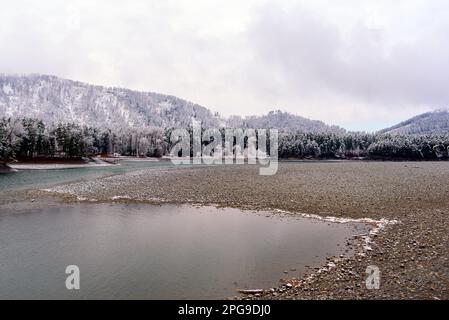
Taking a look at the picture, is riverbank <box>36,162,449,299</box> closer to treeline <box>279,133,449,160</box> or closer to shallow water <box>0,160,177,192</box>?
shallow water <box>0,160,177,192</box>

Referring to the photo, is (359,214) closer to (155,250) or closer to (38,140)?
(155,250)

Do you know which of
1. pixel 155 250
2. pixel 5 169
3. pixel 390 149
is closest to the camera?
pixel 155 250

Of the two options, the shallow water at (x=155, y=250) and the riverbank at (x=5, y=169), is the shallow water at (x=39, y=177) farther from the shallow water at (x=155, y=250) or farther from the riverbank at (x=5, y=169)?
the shallow water at (x=155, y=250)

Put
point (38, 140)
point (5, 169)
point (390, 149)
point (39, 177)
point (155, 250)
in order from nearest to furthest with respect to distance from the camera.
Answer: point (155, 250), point (39, 177), point (5, 169), point (38, 140), point (390, 149)

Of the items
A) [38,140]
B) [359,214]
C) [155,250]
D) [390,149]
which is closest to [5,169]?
[38,140]

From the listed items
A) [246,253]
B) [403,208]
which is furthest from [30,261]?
[403,208]

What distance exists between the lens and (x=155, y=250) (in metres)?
22.2

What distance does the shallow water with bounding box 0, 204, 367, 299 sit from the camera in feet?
54.6

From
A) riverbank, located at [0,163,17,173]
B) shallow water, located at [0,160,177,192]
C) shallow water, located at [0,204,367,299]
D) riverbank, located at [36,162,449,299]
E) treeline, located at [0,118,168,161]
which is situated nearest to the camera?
riverbank, located at [36,162,449,299]

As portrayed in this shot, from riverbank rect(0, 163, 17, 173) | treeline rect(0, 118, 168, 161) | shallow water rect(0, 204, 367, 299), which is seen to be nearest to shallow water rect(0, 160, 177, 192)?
riverbank rect(0, 163, 17, 173)

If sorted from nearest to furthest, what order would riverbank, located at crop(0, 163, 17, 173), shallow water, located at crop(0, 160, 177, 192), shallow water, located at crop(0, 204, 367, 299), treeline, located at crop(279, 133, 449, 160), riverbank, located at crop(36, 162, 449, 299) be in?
riverbank, located at crop(36, 162, 449, 299)
shallow water, located at crop(0, 204, 367, 299)
shallow water, located at crop(0, 160, 177, 192)
riverbank, located at crop(0, 163, 17, 173)
treeline, located at crop(279, 133, 449, 160)

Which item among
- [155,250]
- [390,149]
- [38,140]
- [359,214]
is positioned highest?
[38,140]

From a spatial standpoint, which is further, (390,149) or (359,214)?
(390,149)

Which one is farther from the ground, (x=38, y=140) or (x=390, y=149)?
(x=38, y=140)
